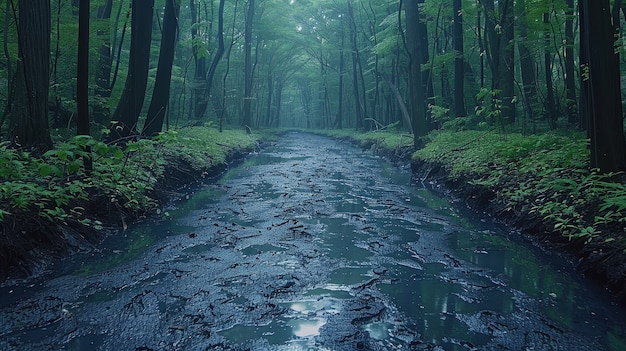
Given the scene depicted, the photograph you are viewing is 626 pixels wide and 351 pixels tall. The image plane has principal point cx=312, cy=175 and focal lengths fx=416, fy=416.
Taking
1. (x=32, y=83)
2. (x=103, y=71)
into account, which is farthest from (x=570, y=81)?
(x=103, y=71)

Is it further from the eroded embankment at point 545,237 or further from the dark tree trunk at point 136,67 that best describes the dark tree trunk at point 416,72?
the dark tree trunk at point 136,67

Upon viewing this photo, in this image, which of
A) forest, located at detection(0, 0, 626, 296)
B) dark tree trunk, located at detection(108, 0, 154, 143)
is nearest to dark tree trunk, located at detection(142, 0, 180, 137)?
forest, located at detection(0, 0, 626, 296)

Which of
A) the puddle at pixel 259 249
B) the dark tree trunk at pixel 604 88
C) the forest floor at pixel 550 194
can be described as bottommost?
the puddle at pixel 259 249

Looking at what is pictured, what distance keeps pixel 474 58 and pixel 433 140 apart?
11.0 meters

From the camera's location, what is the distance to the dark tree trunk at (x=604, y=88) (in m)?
5.85

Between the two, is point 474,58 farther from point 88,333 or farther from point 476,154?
point 88,333

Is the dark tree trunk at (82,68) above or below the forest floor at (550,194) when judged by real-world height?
above

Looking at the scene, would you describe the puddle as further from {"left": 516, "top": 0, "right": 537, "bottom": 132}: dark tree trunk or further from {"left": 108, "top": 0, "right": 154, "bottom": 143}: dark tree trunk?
{"left": 516, "top": 0, "right": 537, "bottom": 132}: dark tree trunk

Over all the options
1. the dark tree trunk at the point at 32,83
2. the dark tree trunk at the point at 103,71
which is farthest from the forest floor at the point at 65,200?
the dark tree trunk at the point at 103,71

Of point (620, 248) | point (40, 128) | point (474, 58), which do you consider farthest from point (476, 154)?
point (474, 58)

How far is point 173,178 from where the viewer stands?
388 inches

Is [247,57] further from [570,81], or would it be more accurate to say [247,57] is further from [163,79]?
[570,81]

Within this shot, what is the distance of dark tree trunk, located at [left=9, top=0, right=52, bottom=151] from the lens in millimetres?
6883

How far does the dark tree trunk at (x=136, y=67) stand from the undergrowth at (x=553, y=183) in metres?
7.91
